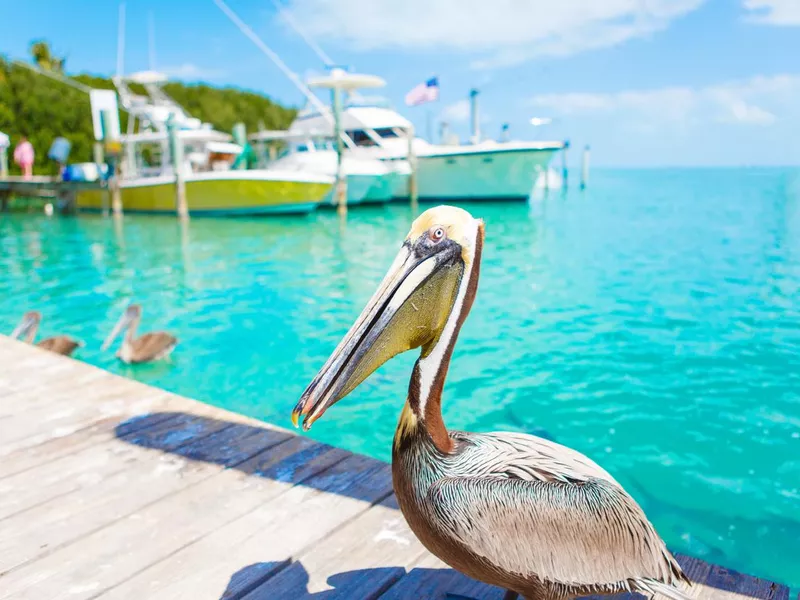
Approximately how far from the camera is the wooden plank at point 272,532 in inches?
78.8

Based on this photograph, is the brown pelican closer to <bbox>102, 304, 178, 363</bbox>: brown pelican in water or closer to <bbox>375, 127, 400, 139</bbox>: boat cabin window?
<bbox>102, 304, 178, 363</bbox>: brown pelican in water

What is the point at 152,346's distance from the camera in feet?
20.9

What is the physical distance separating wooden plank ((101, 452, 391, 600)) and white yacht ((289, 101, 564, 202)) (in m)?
21.0

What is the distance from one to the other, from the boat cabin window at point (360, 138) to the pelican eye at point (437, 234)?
23.0 meters

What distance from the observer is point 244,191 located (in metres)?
19.7

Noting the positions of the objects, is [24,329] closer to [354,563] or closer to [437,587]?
[354,563]

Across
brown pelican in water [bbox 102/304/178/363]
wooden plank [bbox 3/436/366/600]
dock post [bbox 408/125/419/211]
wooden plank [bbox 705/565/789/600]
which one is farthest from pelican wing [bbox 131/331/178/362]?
dock post [bbox 408/125/419/211]

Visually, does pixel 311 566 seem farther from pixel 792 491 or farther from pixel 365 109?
pixel 365 109

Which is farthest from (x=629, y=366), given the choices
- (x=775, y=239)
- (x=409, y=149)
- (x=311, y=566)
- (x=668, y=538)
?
(x=409, y=149)

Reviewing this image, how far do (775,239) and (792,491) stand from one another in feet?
43.8

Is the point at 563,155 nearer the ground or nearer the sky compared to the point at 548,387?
nearer the sky

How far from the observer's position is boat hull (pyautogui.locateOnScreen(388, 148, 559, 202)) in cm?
2309

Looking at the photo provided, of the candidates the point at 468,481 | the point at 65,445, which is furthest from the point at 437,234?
the point at 65,445

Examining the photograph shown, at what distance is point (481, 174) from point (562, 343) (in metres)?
17.6
